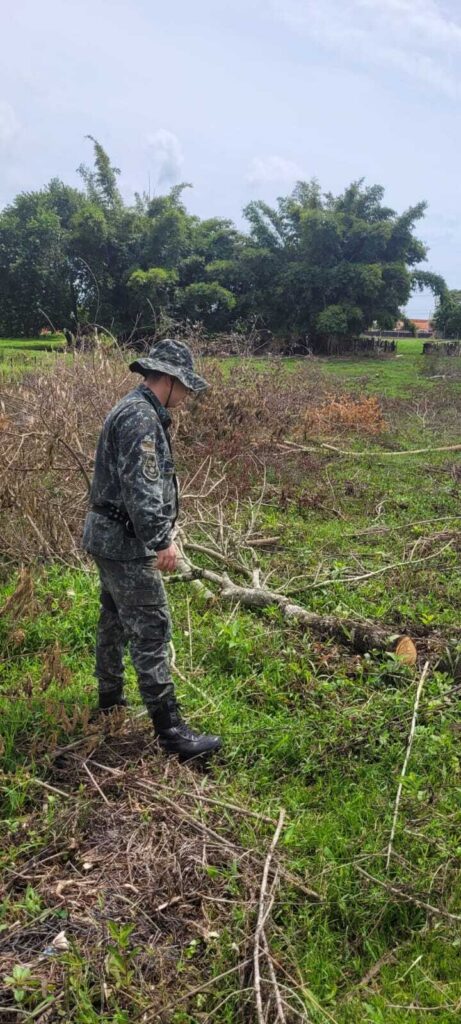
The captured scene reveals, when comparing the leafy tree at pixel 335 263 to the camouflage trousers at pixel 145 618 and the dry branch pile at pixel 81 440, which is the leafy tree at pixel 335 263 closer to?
the dry branch pile at pixel 81 440

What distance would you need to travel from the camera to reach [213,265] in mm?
28672

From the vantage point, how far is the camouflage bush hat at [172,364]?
289cm

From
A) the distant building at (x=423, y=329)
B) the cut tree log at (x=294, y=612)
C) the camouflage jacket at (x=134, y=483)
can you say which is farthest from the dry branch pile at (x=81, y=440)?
the distant building at (x=423, y=329)

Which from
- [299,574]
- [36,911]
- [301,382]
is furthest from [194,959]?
[301,382]

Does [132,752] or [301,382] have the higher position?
[301,382]

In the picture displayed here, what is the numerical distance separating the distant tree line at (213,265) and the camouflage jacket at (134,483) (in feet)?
78.9

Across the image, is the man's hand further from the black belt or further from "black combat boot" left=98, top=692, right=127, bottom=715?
"black combat boot" left=98, top=692, right=127, bottom=715

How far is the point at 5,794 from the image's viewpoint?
8.93 feet

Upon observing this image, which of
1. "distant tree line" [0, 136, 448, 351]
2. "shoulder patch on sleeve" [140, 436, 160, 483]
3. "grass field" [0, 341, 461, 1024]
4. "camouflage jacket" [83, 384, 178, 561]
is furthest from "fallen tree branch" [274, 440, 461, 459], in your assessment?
"distant tree line" [0, 136, 448, 351]

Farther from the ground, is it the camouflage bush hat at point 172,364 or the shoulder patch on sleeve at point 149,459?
the camouflage bush hat at point 172,364

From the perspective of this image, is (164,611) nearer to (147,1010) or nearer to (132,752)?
(132,752)

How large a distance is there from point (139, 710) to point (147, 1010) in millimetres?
1416

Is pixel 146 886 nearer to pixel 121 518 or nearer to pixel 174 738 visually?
pixel 174 738

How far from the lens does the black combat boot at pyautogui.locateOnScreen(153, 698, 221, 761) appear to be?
3.01 meters
